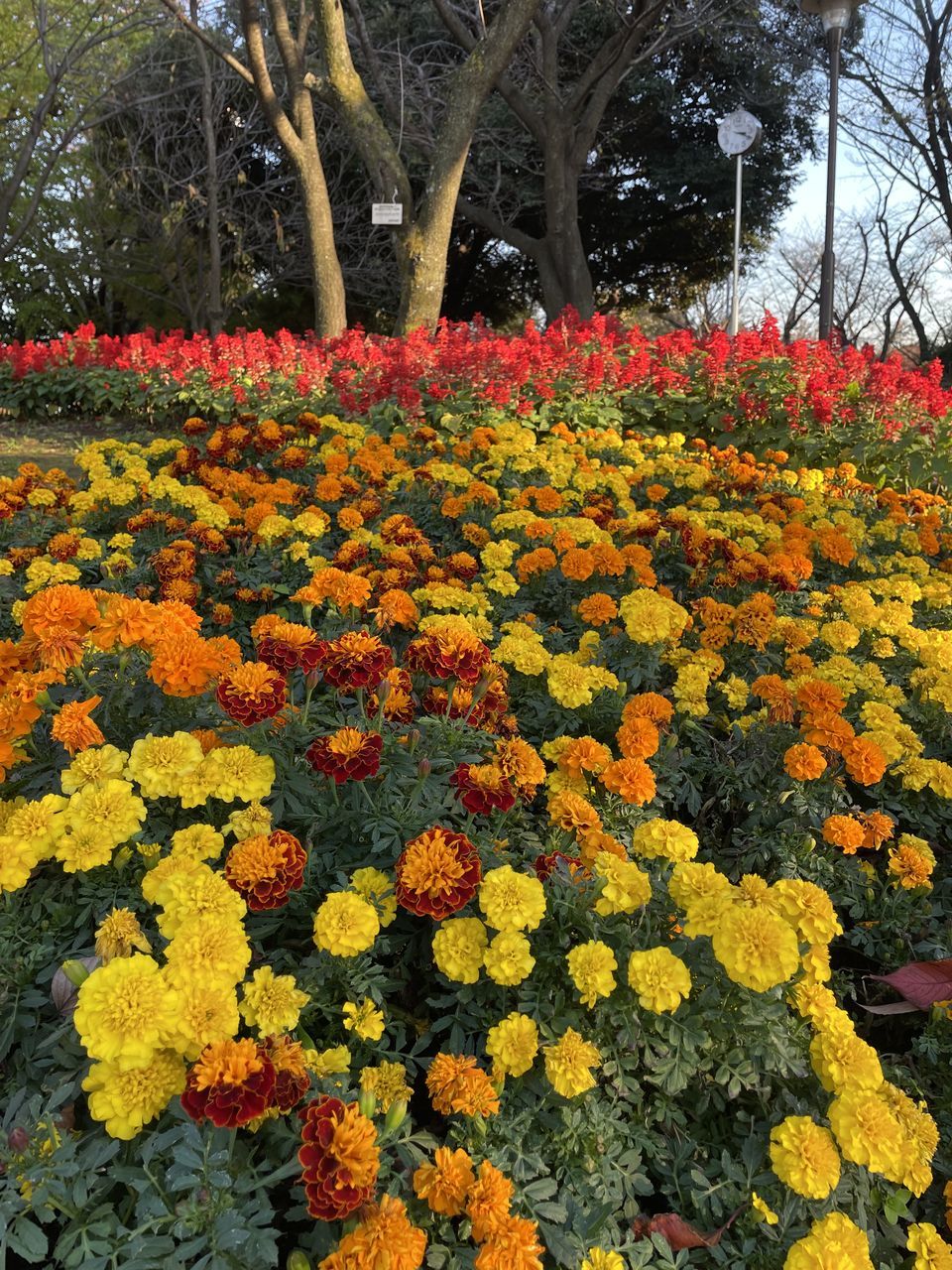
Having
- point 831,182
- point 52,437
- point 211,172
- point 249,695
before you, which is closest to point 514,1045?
point 249,695

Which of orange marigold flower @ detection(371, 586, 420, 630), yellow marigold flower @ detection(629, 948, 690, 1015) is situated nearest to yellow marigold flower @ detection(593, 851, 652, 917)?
yellow marigold flower @ detection(629, 948, 690, 1015)

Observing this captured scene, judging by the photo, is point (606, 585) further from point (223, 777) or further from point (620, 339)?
point (620, 339)

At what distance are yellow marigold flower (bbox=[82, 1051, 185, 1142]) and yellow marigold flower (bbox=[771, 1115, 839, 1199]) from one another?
2.94 feet

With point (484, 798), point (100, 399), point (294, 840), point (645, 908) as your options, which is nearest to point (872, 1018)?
point (645, 908)

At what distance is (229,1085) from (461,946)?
17.7 inches

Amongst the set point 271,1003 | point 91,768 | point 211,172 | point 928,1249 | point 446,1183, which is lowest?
point 928,1249

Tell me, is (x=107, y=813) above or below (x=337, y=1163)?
above

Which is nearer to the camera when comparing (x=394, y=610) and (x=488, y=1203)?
(x=488, y=1203)

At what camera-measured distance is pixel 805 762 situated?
1988mm

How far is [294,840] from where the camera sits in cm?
141

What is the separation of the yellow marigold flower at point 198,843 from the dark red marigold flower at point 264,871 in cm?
11

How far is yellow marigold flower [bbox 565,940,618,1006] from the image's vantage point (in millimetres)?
1370

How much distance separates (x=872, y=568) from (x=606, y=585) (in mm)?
1128

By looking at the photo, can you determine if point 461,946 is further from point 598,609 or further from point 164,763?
point 598,609
